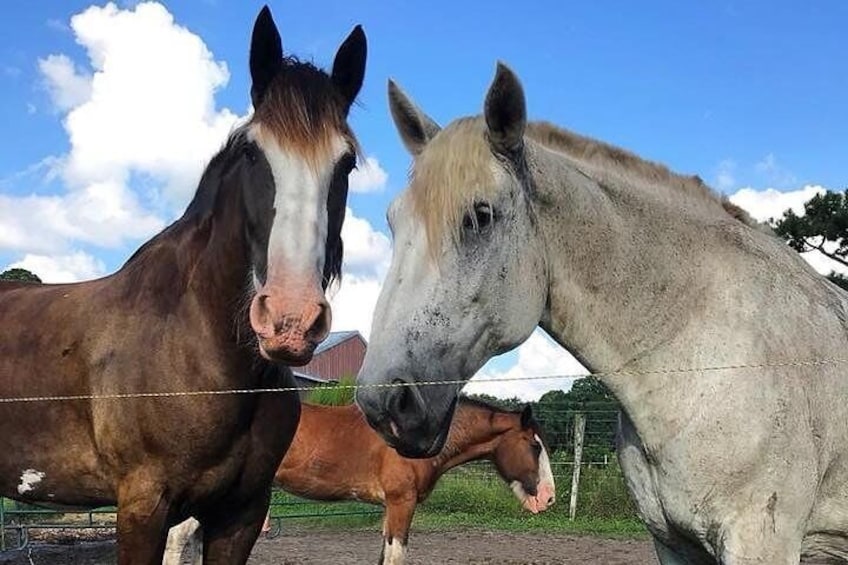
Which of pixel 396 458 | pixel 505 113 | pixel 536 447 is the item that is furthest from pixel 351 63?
pixel 536 447

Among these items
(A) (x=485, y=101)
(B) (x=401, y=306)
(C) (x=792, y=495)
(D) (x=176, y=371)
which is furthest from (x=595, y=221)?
(D) (x=176, y=371)

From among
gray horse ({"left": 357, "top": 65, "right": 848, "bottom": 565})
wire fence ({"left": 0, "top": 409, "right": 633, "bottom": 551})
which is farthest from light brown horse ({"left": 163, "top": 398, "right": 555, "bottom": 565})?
gray horse ({"left": 357, "top": 65, "right": 848, "bottom": 565})

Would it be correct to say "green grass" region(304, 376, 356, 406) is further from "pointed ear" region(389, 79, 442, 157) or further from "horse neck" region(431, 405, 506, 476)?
"pointed ear" region(389, 79, 442, 157)

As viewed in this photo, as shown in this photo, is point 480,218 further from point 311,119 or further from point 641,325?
point 311,119

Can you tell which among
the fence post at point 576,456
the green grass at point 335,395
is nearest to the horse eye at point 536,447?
the green grass at point 335,395

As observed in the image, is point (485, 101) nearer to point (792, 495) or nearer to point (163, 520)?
point (792, 495)

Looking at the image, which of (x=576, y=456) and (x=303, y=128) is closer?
(x=303, y=128)

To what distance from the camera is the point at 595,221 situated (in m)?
2.62

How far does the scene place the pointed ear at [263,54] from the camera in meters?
3.42

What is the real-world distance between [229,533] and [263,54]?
78.7 inches

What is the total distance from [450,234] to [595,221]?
555mm

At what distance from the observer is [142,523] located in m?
3.11

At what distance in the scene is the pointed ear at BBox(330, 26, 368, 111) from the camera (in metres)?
3.69

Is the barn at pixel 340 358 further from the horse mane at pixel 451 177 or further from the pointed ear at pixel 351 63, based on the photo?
the horse mane at pixel 451 177
